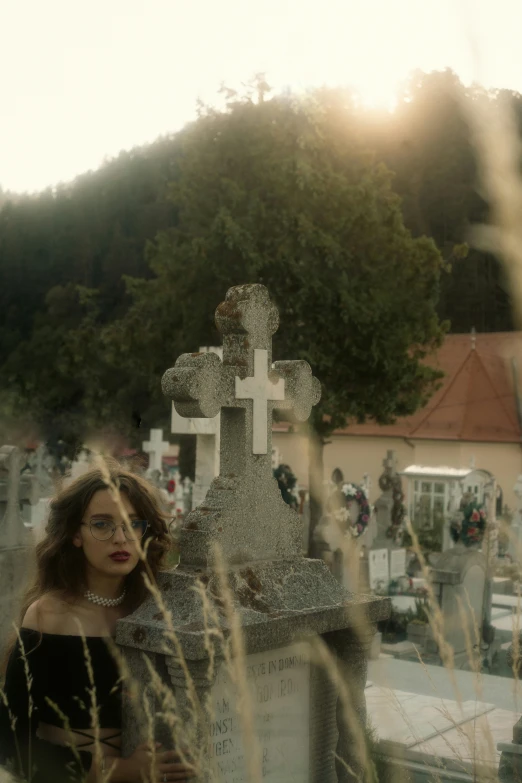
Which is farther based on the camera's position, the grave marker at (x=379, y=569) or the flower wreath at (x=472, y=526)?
the grave marker at (x=379, y=569)

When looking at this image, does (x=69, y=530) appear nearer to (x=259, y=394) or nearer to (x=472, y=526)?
(x=259, y=394)

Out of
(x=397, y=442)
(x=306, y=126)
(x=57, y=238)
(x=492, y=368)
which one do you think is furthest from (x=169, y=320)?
(x=57, y=238)

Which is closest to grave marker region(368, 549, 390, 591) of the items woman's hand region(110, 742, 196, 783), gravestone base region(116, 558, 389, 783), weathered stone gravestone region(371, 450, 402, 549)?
weathered stone gravestone region(371, 450, 402, 549)

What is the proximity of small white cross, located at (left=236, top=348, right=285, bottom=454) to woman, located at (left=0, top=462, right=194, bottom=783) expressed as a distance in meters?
0.61

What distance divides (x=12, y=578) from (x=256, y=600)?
170 inches

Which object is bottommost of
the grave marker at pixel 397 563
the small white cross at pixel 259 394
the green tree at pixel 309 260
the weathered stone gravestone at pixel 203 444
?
the grave marker at pixel 397 563

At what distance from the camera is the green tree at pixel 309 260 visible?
2073cm

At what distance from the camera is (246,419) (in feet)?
12.0

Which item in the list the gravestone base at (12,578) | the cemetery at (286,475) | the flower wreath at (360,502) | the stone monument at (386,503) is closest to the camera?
the cemetery at (286,475)

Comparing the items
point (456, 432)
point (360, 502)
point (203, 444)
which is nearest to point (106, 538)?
point (203, 444)

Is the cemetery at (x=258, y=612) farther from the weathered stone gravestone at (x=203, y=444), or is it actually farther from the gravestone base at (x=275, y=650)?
the weathered stone gravestone at (x=203, y=444)

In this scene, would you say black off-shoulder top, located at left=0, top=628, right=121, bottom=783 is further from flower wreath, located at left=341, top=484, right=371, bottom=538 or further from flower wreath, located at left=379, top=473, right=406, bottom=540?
flower wreath, located at left=379, top=473, right=406, bottom=540

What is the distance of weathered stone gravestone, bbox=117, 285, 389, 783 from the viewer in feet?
10.4

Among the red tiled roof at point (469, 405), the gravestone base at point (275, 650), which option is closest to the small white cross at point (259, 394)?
the gravestone base at point (275, 650)
